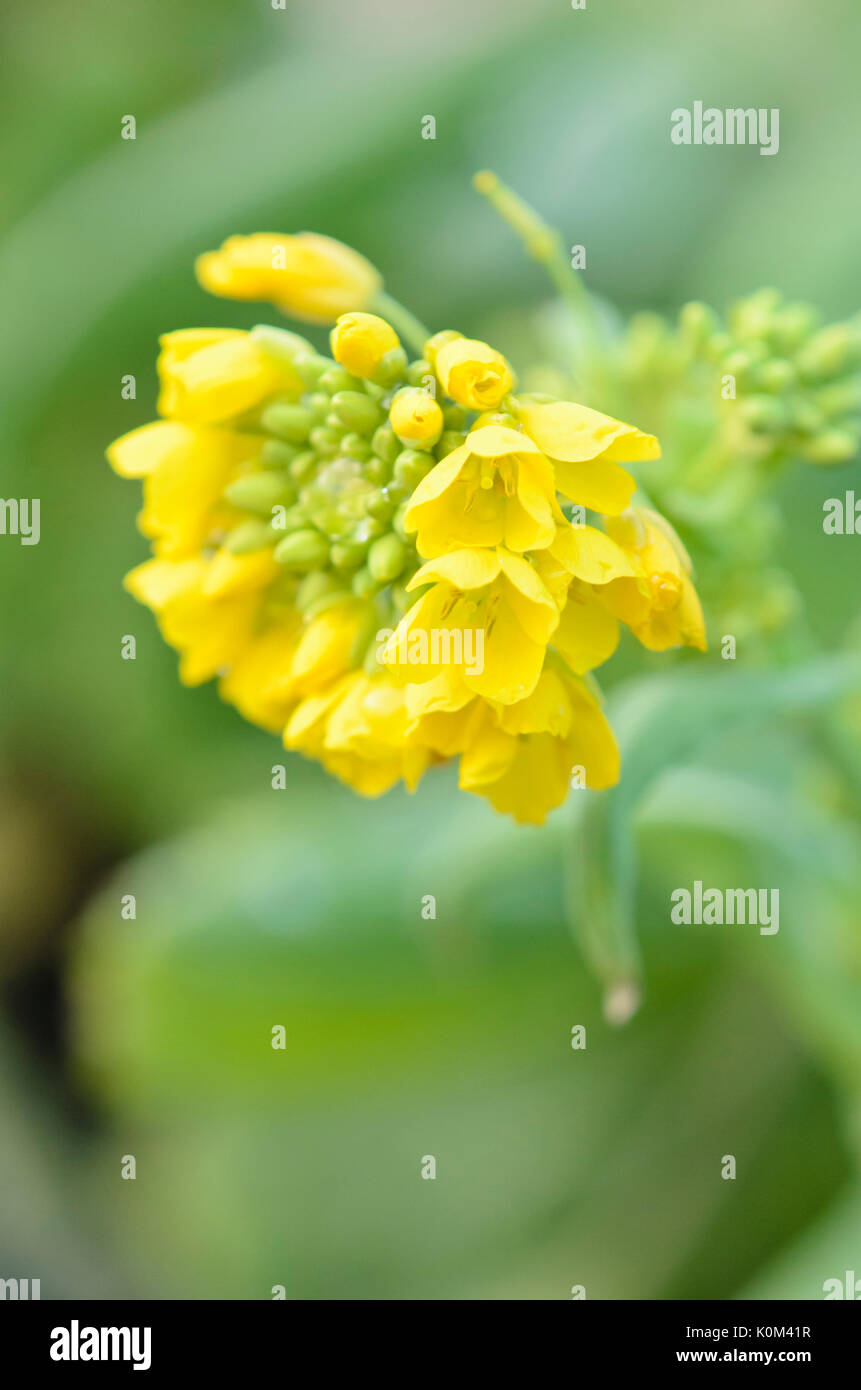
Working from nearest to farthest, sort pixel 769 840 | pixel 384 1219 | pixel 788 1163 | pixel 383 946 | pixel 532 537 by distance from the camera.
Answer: pixel 532 537 < pixel 769 840 < pixel 383 946 < pixel 788 1163 < pixel 384 1219

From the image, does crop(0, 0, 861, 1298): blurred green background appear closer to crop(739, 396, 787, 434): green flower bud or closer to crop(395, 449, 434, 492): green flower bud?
crop(739, 396, 787, 434): green flower bud

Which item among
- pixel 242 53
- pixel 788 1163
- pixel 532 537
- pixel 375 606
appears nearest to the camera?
A: pixel 532 537

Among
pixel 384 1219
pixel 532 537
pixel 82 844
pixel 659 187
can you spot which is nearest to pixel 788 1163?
pixel 384 1219

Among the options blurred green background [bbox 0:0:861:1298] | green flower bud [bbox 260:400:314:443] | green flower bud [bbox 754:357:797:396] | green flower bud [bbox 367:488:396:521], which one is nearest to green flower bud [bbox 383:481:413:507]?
green flower bud [bbox 367:488:396:521]

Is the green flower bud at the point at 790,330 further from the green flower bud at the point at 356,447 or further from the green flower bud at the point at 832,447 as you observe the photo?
the green flower bud at the point at 356,447

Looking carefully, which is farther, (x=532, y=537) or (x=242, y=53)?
(x=242, y=53)

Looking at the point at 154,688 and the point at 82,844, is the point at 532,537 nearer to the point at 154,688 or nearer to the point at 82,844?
the point at 154,688

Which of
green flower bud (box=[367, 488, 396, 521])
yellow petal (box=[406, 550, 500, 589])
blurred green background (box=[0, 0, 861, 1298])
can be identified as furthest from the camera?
blurred green background (box=[0, 0, 861, 1298])
